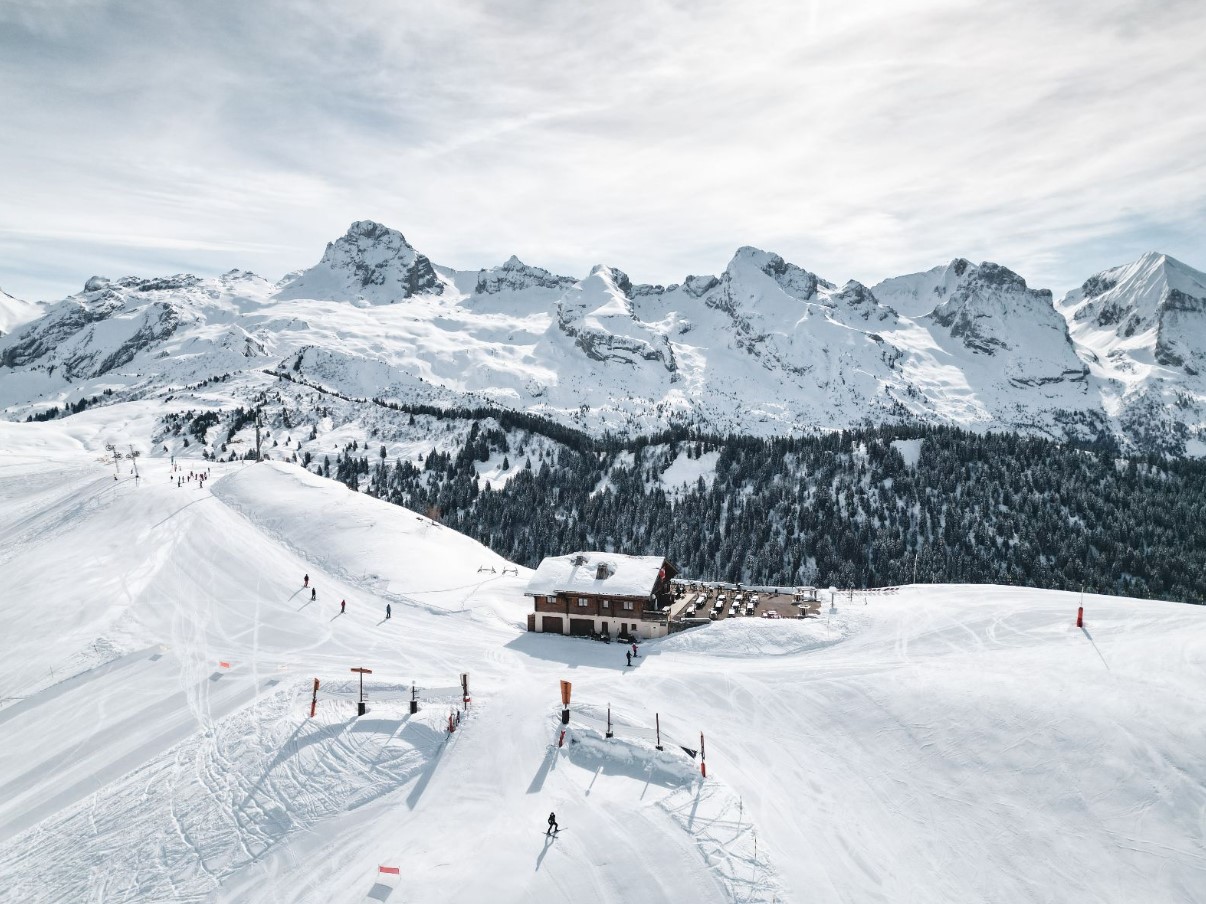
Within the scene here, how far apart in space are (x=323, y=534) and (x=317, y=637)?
24218mm

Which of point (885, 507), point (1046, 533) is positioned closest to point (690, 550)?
point (885, 507)

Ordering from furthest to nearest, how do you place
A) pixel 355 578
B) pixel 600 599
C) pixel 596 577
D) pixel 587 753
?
pixel 355 578
pixel 596 577
pixel 600 599
pixel 587 753

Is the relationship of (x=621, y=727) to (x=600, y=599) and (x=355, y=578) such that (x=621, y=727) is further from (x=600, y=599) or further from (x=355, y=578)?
(x=355, y=578)

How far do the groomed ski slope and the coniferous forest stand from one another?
101m

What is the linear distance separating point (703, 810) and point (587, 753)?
745cm

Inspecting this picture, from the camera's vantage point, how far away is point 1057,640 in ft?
154

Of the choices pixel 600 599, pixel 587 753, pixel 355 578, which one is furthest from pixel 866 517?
pixel 587 753

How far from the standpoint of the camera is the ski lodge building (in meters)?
54.2

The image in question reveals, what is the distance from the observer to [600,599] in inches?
2170

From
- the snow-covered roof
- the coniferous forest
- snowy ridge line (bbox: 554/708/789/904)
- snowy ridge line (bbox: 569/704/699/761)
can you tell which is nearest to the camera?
snowy ridge line (bbox: 554/708/789/904)

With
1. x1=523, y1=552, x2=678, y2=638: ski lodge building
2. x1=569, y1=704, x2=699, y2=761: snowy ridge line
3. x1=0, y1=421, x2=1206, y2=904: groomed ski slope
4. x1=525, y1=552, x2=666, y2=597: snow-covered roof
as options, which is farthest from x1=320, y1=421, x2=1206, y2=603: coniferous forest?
x1=569, y1=704, x2=699, y2=761: snowy ridge line

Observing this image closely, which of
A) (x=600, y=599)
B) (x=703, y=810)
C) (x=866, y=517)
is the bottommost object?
(x=703, y=810)

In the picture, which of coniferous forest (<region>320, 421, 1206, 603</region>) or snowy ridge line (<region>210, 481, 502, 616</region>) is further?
coniferous forest (<region>320, 421, 1206, 603</region>)

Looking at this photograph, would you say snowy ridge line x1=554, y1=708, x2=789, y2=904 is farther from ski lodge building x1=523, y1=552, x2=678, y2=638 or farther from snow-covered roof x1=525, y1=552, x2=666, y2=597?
snow-covered roof x1=525, y1=552, x2=666, y2=597
